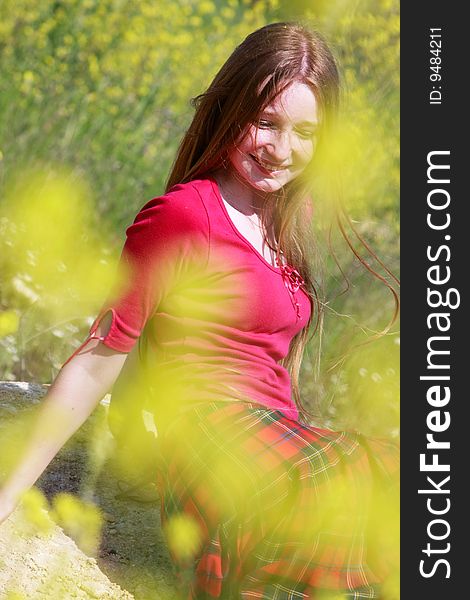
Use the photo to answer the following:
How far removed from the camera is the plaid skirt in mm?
1752

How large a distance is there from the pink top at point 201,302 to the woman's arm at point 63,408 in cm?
4

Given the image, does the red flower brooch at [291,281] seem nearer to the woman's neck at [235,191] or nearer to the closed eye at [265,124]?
the woman's neck at [235,191]

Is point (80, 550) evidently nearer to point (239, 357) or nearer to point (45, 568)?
point (45, 568)

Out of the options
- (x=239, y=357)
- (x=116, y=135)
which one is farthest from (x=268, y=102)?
(x=116, y=135)

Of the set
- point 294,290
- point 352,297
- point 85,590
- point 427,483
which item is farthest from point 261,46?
point 352,297

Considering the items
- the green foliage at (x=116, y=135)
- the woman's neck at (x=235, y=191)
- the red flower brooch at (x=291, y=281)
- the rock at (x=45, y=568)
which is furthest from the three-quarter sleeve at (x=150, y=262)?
the green foliage at (x=116, y=135)

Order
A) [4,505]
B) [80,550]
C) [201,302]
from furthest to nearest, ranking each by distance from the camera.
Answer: [80,550]
[201,302]
[4,505]

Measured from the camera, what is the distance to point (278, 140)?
6.42 feet

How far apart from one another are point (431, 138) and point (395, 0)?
351 cm

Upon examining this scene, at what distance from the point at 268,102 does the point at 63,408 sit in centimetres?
71

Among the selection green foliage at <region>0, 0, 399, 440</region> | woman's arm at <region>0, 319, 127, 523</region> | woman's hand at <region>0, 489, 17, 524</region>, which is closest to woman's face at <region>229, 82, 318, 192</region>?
woman's arm at <region>0, 319, 127, 523</region>

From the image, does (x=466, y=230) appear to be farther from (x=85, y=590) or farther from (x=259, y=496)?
(x=85, y=590)

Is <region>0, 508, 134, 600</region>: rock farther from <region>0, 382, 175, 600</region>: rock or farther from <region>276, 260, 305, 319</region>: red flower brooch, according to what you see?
<region>276, 260, 305, 319</region>: red flower brooch

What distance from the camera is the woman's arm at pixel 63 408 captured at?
5.82ft
